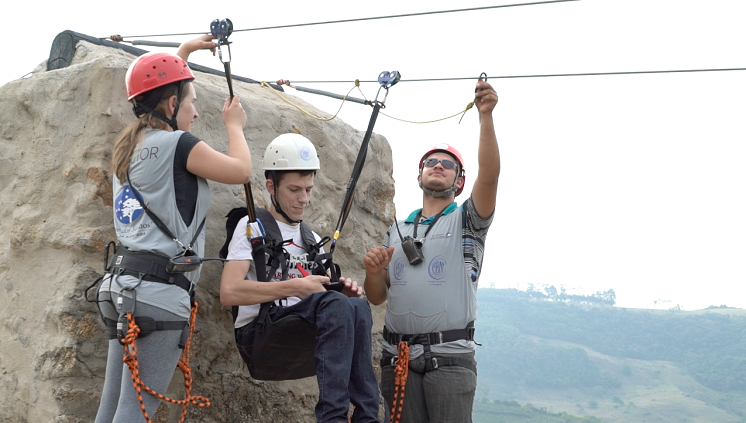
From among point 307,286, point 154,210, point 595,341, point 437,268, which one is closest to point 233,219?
point 307,286

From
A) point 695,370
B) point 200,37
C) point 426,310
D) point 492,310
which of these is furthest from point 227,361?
point 492,310

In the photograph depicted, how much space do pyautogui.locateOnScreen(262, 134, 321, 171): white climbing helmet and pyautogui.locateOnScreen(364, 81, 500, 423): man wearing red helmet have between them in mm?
625

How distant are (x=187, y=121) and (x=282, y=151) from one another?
2.44ft

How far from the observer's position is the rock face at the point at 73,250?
369 centimetres

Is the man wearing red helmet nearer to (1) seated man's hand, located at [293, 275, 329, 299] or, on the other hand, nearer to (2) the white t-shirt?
(2) the white t-shirt

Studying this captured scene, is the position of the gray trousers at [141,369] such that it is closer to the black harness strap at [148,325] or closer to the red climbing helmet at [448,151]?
the black harness strap at [148,325]

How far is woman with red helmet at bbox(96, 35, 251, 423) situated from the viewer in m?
3.02

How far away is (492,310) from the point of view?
77.5m

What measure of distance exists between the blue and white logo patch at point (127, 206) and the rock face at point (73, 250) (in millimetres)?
685

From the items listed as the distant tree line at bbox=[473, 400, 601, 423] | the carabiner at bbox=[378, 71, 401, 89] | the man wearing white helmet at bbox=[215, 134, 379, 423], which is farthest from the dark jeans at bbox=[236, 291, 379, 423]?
the distant tree line at bbox=[473, 400, 601, 423]

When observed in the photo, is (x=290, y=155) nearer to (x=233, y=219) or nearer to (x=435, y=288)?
(x=233, y=219)

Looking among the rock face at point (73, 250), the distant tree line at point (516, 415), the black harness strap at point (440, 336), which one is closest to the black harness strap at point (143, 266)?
the rock face at point (73, 250)

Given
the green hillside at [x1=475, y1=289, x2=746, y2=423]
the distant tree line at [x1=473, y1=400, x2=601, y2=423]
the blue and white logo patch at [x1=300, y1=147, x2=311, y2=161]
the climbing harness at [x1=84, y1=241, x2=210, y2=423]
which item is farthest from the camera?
the green hillside at [x1=475, y1=289, x2=746, y2=423]

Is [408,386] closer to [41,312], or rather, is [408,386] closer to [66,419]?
[66,419]
